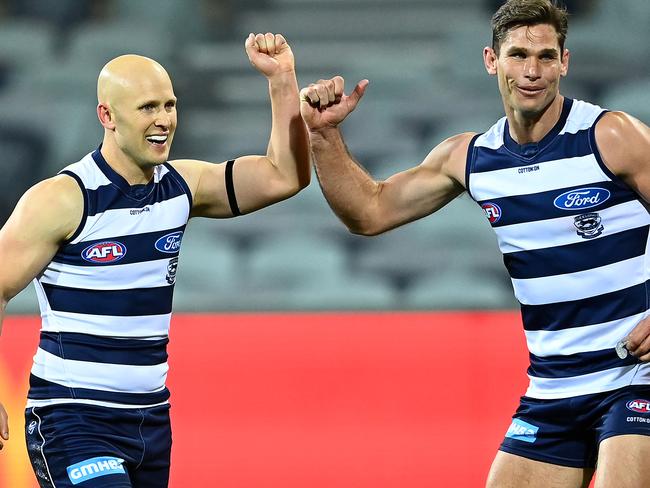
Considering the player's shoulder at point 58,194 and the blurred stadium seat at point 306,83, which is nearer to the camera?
the player's shoulder at point 58,194

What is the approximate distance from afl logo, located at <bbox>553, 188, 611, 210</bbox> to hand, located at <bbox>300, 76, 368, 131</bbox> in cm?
64

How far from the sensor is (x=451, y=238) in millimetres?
6168

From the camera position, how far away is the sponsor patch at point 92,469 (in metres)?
2.88

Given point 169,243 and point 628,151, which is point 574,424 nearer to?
point 628,151

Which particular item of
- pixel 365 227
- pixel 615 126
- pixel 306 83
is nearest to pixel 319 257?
pixel 306 83

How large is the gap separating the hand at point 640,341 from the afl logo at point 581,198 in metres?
0.32

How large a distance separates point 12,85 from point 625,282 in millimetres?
4669

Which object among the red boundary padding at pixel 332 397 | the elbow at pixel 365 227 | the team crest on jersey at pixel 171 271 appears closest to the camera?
the team crest on jersey at pixel 171 271

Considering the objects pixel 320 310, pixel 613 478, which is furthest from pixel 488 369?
pixel 613 478

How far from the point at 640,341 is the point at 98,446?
134 centimetres

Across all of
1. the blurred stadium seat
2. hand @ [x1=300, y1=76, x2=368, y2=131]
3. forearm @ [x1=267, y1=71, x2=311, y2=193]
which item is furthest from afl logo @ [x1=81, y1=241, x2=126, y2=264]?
the blurred stadium seat

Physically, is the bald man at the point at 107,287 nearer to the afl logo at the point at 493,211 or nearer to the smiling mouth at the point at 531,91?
the afl logo at the point at 493,211

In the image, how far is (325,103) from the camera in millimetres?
3367

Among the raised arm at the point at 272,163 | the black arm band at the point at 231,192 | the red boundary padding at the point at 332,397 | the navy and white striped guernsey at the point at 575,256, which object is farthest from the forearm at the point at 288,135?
the red boundary padding at the point at 332,397
